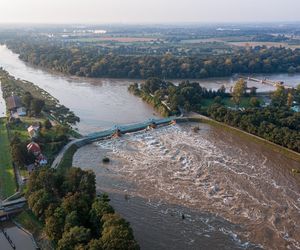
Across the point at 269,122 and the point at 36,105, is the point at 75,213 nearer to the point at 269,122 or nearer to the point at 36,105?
the point at 36,105

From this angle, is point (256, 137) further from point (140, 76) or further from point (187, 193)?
point (140, 76)

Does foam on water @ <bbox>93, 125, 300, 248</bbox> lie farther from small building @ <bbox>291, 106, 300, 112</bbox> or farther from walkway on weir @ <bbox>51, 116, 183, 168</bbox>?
small building @ <bbox>291, 106, 300, 112</bbox>

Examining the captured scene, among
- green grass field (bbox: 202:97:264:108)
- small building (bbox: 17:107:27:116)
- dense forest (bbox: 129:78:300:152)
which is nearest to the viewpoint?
dense forest (bbox: 129:78:300:152)

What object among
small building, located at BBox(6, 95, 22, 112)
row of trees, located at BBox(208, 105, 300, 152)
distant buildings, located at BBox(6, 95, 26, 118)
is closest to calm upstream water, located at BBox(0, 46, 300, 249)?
row of trees, located at BBox(208, 105, 300, 152)

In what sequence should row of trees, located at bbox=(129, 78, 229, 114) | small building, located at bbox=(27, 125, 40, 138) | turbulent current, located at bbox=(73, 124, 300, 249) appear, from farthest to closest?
row of trees, located at bbox=(129, 78, 229, 114), small building, located at bbox=(27, 125, 40, 138), turbulent current, located at bbox=(73, 124, 300, 249)

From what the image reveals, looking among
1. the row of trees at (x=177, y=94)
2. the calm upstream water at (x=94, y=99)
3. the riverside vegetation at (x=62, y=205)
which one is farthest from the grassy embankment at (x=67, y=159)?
the row of trees at (x=177, y=94)

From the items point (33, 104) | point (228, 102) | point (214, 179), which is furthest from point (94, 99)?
point (214, 179)
